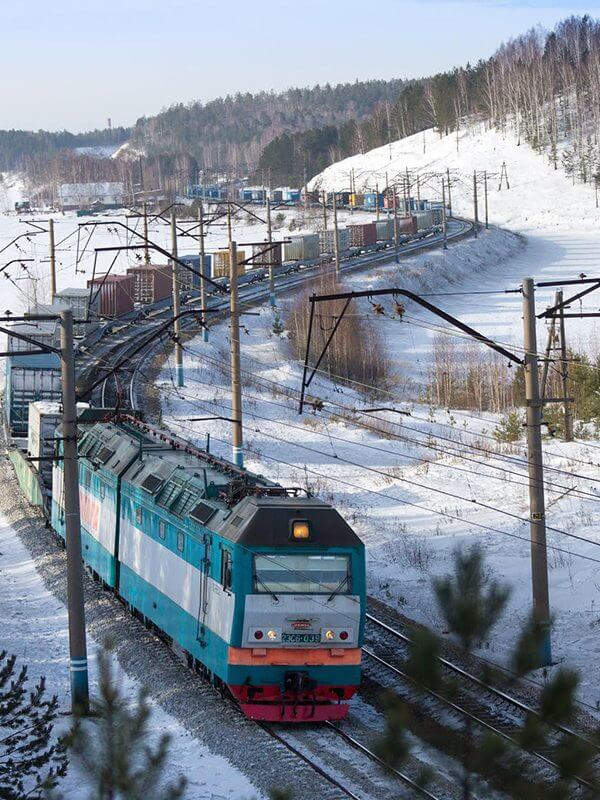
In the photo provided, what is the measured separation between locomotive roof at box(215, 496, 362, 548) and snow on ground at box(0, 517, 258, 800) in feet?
9.02

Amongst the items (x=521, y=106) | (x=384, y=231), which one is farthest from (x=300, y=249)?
(x=521, y=106)

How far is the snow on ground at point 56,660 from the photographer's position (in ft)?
51.2

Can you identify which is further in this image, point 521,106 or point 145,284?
point 521,106

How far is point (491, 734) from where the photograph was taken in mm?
8219

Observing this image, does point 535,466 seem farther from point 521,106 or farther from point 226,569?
point 521,106

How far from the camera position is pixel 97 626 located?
76.0ft

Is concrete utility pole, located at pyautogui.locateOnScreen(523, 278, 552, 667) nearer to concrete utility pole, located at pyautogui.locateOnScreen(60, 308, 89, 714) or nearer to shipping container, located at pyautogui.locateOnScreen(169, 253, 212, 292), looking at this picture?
concrete utility pole, located at pyautogui.locateOnScreen(60, 308, 89, 714)

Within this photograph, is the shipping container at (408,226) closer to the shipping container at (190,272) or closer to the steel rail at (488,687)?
the shipping container at (190,272)

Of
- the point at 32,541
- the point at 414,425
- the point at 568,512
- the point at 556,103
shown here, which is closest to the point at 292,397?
the point at 414,425

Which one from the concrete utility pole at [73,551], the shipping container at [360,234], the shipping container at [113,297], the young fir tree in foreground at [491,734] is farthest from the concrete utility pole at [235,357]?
the shipping container at [360,234]

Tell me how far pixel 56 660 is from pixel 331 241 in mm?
77758

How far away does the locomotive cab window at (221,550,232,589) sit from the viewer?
1703cm

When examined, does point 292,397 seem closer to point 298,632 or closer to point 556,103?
point 298,632

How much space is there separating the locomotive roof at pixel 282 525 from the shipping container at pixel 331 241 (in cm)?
7786
